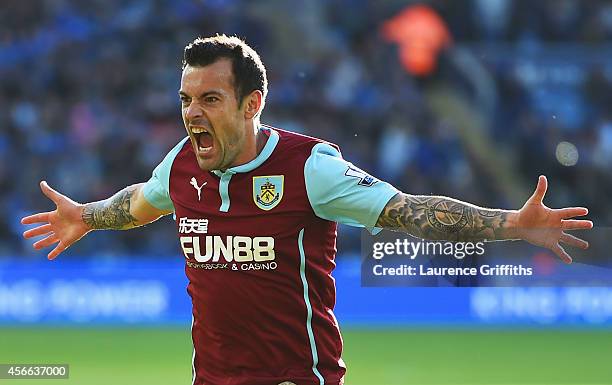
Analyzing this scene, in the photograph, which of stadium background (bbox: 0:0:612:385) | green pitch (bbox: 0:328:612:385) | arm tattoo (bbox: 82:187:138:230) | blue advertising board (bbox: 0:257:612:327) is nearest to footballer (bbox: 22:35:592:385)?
arm tattoo (bbox: 82:187:138:230)

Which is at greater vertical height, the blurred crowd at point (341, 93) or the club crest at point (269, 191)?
the blurred crowd at point (341, 93)

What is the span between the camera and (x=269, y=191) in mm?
4906

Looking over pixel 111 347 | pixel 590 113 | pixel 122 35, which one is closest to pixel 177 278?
pixel 111 347

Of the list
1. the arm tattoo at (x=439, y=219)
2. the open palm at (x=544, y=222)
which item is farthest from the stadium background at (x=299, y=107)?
the open palm at (x=544, y=222)

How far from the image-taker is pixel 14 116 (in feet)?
56.4

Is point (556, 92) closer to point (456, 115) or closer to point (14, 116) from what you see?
point (456, 115)

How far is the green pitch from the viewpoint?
9984 millimetres

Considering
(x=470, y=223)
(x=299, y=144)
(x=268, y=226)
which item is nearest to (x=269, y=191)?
(x=268, y=226)

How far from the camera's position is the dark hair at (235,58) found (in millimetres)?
4918

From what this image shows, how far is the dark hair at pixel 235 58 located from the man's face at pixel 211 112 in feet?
0.08

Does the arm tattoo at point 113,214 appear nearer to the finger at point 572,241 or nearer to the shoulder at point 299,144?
the shoulder at point 299,144

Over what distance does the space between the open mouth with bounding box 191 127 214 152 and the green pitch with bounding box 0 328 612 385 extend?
505 centimetres

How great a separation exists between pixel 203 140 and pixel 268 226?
47 cm

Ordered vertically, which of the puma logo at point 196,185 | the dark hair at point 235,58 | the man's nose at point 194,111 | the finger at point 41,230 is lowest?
the finger at point 41,230
